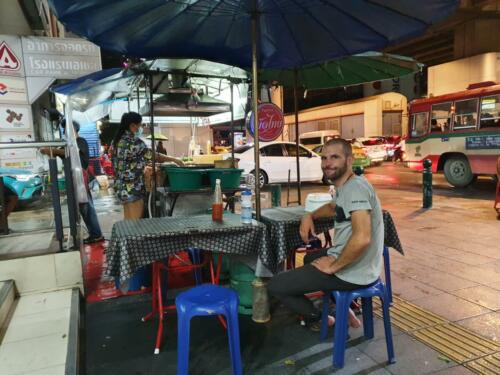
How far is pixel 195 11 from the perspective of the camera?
3211 millimetres

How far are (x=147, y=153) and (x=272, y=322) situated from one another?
8.50 feet

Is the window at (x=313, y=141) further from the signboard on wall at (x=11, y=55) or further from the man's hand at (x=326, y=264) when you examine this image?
the man's hand at (x=326, y=264)

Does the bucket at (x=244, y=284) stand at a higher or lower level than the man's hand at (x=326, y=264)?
lower

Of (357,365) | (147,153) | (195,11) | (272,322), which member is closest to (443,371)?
(357,365)

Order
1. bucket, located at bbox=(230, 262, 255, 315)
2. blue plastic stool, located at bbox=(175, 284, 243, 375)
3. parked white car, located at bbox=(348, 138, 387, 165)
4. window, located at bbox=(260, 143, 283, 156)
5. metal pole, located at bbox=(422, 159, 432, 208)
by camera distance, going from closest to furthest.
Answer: blue plastic stool, located at bbox=(175, 284, 243, 375)
bucket, located at bbox=(230, 262, 255, 315)
metal pole, located at bbox=(422, 159, 432, 208)
window, located at bbox=(260, 143, 283, 156)
parked white car, located at bbox=(348, 138, 387, 165)

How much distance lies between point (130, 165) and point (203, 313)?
2755 mm

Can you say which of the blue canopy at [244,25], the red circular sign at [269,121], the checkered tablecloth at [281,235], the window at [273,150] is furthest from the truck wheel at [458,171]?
the checkered tablecloth at [281,235]

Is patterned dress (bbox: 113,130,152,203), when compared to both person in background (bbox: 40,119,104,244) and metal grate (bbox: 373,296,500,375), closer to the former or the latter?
person in background (bbox: 40,119,104,244)

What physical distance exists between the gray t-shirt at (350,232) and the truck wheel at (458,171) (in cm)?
1032

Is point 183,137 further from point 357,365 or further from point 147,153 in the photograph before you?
point 357,365

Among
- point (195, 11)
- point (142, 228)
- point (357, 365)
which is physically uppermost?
point (195, 11)

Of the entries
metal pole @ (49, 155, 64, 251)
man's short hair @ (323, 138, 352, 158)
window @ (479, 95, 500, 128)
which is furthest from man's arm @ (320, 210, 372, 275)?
window @ (479, 95, 500, 128)

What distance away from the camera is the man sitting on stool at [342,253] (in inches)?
97.3

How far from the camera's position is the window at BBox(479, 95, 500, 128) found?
10336 millimetres
